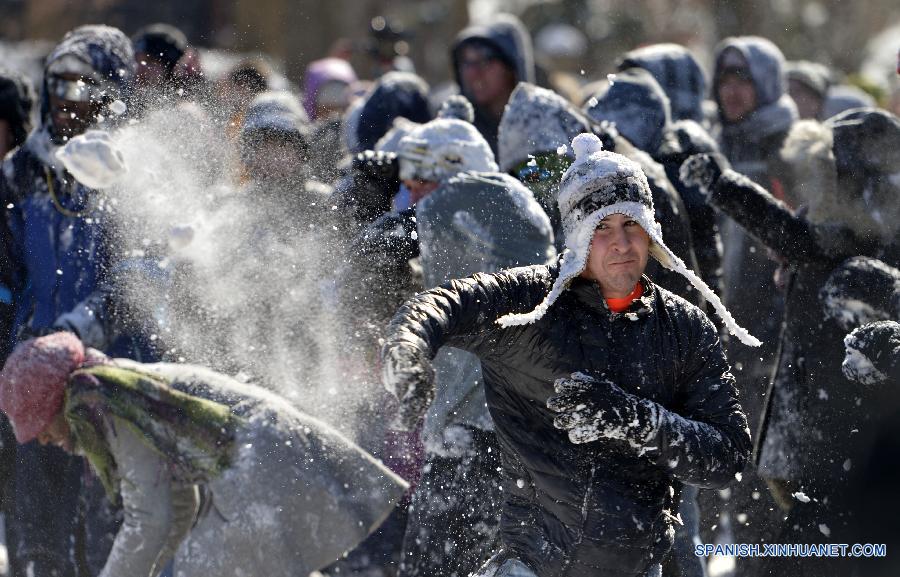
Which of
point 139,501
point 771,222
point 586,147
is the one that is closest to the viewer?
point 586,147

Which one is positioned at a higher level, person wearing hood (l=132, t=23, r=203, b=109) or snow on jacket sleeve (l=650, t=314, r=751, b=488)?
person wearing hood (l=132, t=23, r=203, b=109)

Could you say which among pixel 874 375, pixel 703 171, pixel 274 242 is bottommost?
pixel 874 375

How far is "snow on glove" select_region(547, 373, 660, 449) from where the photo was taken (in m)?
3.58

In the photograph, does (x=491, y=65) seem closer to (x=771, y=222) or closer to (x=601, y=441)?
(x=771, y=222)

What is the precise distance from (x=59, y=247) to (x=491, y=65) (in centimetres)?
251

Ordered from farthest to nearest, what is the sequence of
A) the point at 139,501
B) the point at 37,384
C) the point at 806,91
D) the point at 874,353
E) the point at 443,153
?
1. the point at 806,91
2. the point at 443,153
3. the point at 874,353
4. the point at 37,384
5. the point at 139,501

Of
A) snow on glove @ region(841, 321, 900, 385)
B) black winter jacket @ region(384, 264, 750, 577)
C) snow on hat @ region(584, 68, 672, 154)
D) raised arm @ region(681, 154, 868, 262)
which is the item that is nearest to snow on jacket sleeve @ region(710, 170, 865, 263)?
raised arm @ region(681, 154, 868, 262)

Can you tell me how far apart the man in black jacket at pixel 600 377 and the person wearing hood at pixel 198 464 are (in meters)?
1.05

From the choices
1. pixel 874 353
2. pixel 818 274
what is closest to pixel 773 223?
pixel 818 274

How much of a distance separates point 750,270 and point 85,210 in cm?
305

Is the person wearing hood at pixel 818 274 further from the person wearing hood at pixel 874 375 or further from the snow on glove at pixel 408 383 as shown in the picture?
the snow on glove at pixel 408 383

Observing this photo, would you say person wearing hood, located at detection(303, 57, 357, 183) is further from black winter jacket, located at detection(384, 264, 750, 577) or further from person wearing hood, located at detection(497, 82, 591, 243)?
black winter jacket, located at detection(384, 264, 750, 577)

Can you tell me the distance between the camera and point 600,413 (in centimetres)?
357

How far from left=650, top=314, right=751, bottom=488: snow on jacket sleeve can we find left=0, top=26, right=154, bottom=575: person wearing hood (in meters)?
2.60
